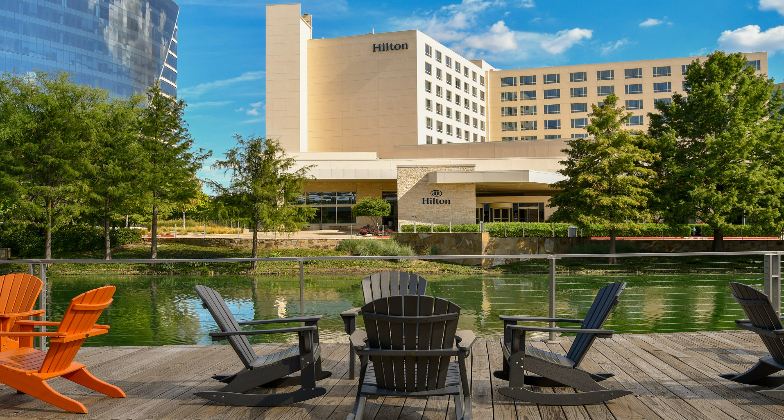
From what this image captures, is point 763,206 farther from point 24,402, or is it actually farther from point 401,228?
point 24,402

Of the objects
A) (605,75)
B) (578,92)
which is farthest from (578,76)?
(605,75)

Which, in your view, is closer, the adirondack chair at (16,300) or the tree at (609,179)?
the adirondack chair at (16,300)

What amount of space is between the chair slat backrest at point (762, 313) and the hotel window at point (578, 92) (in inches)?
2587

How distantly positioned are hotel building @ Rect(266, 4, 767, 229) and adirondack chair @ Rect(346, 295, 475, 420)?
31.8 meters

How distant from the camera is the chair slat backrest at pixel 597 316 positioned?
169 inches

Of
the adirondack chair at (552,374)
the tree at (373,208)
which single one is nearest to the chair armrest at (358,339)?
the adirondack chair at (552,374)

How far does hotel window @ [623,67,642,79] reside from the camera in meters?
64.0

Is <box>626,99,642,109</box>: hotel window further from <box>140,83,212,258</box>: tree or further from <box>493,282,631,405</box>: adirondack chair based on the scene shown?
<box>493,282,631,405</box>: adirondack chair

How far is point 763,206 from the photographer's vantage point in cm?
2586

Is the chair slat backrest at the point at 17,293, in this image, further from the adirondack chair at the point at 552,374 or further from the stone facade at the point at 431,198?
the stone facade at the point at 431,198

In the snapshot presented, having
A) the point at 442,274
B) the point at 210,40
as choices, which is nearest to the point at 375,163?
the point at 442,274

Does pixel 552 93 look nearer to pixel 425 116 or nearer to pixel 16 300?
pixel 425 116

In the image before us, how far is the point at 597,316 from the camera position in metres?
4.43

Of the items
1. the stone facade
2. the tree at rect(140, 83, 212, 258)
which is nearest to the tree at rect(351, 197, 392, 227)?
the stone facade
